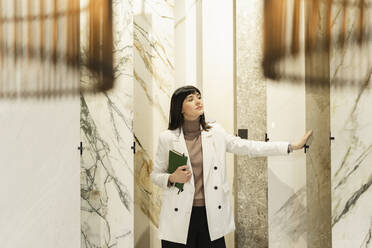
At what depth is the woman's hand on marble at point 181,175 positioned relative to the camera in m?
2.02

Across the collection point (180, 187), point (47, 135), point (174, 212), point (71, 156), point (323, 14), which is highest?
point (323, 14)

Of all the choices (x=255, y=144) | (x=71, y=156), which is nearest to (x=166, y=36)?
(x=255, y=144)

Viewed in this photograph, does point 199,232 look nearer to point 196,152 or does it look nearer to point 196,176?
point 196,176

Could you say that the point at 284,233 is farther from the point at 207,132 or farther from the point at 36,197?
the point at 36,197

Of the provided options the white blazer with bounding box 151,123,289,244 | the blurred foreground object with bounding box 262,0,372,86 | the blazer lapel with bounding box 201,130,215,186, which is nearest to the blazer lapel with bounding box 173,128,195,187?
the white blazer with bounding box 151,123,289,244

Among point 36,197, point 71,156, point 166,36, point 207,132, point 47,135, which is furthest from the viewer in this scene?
point 166,36

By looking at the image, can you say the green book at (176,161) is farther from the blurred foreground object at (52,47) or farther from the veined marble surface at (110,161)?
the blurred foreground object at (52,47)

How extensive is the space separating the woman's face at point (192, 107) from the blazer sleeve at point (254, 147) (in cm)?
17

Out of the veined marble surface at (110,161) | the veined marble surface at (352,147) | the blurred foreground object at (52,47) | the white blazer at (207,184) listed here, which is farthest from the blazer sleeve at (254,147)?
the blurred foreground object at (52,47)

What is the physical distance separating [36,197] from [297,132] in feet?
5.29

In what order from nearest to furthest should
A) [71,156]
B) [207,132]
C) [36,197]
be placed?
[36,197] < [71,156] < [207,132]

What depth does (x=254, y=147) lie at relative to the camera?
215 cm

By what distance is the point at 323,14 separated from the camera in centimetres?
206

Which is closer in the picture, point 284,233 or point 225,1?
point 284,233
